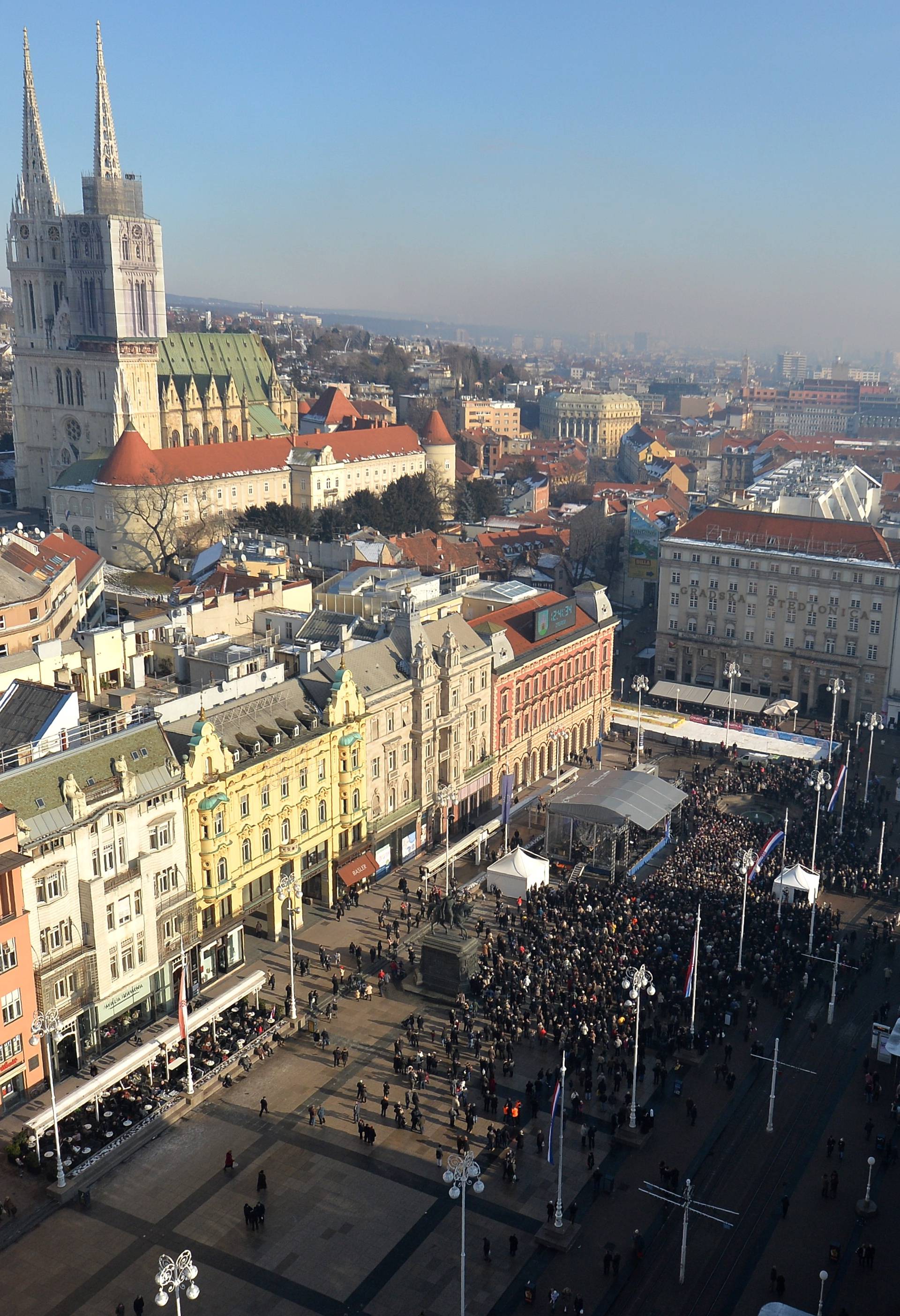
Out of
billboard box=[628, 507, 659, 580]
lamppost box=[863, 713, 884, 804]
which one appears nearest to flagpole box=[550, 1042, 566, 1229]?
lamppost box=[863, 713, 884, 804]

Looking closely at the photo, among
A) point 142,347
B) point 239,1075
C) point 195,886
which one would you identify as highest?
point 142,347

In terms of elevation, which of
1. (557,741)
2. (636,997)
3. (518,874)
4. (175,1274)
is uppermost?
(636,997)

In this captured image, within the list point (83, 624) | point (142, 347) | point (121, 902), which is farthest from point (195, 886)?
point (142, 347)

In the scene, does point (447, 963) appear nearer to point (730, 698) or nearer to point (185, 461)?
point (730, 698)

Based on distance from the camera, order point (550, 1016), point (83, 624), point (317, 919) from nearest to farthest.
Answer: point (550, 1016), point (317, 919), point (83, 624)

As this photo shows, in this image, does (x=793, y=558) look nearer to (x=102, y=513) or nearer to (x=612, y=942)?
(x=612, y=942)

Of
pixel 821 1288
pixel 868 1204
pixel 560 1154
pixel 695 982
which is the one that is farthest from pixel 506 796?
pixel 821 1288

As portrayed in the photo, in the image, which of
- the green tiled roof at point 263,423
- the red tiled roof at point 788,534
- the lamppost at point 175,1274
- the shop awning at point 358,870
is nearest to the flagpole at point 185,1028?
the lamppost at point 175,1274
